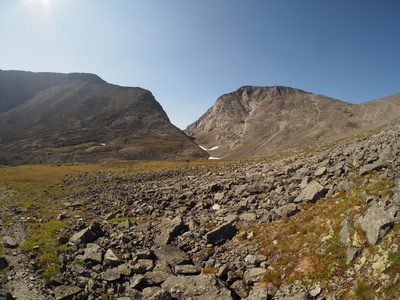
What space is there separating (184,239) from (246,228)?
4821 millimetres

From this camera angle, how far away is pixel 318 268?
9.05m

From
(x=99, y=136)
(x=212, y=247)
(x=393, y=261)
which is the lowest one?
(x=212, y=247)

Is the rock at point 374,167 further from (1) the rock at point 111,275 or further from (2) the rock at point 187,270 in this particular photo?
(1) the rock at point 111,275

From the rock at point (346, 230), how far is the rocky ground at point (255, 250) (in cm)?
5

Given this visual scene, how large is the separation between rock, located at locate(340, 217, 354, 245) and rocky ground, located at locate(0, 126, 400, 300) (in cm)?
5

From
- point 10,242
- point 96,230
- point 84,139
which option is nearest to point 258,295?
point 96,230

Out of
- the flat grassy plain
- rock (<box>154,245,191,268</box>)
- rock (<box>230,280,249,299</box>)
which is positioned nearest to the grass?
the flat grassy plain

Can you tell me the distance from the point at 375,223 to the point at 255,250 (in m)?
6.35

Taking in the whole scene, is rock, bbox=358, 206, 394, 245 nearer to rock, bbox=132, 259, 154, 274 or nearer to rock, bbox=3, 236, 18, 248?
rock, bbox=132, 259, 154, 274

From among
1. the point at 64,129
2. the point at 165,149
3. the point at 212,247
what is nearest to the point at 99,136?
the point at 64,129

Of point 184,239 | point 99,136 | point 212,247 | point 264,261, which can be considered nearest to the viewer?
point 264,261

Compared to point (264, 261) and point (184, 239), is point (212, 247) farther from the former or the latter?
point (264, 261)

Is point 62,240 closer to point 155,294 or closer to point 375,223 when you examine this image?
point 155,294

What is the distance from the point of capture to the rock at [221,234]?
1450 centimetres
